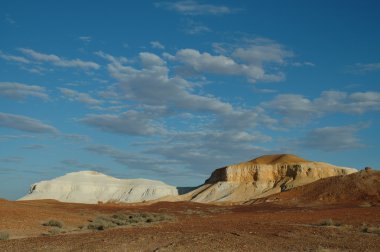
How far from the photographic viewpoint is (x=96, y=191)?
357ft

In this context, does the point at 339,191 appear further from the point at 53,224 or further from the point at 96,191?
the point at 96,191

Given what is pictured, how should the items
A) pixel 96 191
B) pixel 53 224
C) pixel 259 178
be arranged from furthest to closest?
pixel 96 191, pixel 259 178, pixel 53 224

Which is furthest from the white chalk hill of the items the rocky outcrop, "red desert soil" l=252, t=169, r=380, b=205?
"red desert soil" l=252, t=169, r=380, b=205

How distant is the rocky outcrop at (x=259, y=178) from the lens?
289 ft

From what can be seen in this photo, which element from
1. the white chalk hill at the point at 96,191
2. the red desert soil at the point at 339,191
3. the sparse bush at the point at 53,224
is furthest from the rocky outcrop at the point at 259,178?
the sparse bush at the point at 53,224

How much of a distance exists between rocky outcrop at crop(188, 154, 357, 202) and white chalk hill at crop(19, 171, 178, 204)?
13.3 m

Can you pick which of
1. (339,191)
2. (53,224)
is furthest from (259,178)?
(53,224)

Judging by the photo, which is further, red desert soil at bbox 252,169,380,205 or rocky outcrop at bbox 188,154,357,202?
rocky outcrop at bbox 188,154,357,202

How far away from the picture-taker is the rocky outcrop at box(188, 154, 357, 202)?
88.1m

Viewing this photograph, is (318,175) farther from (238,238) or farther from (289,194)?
(238,238)

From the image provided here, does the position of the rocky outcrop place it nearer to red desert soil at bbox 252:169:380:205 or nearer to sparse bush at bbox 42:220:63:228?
red desert soil at bbox 252:169:380:205

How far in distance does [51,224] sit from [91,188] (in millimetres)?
83032

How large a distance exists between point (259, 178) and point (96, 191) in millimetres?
38228

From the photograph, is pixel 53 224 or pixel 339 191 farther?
pixel 339 191
